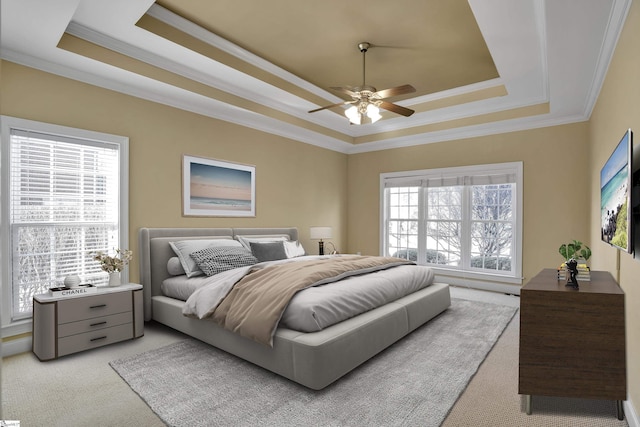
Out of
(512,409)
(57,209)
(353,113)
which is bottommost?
(512,409)

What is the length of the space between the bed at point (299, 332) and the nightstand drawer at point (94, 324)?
0.39 m

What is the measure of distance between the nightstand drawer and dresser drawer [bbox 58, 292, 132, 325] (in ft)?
0.11

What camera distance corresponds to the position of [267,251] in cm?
474

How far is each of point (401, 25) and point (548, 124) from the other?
9.26 ft

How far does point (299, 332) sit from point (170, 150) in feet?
9.14

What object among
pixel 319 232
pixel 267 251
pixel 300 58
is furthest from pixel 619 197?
pixel 319 232

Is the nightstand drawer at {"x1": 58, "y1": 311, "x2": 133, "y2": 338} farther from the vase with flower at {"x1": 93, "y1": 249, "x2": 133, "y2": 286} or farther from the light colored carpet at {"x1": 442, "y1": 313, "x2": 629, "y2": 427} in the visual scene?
the light colored carpet at {"x1": 442, "y1": 313, "x2": 629, "y2": 427}

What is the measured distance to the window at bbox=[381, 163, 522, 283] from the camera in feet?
18.3

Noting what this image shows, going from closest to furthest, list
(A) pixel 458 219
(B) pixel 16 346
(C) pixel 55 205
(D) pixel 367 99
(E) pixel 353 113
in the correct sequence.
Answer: (B) pixel 16 346
(C) pixel 55 205
(D) pixel 367 99
(E) pixel 353 113
(A) pixel 458 219

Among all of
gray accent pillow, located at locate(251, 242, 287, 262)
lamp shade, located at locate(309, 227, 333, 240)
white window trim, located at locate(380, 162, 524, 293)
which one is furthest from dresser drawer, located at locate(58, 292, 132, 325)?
white window trim, located at locate(380, 162, 524, 293)

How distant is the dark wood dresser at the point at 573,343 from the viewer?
93.1 inches

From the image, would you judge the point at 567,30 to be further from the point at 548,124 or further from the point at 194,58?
the point at 194,58

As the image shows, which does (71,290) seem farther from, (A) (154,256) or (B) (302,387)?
(B) (302,387)

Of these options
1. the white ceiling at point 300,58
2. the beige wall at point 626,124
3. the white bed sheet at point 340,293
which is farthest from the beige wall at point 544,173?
the white bed sheet at point 340,293
